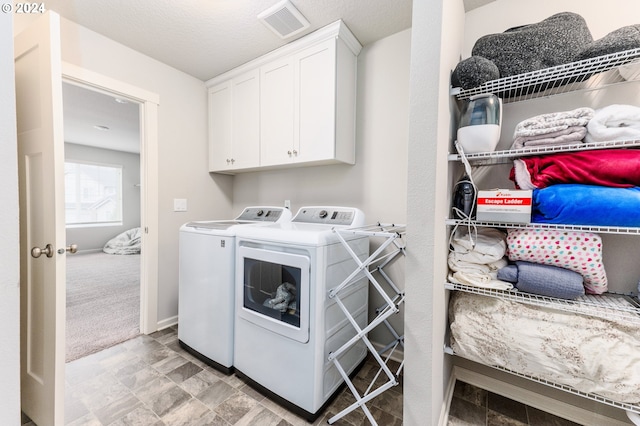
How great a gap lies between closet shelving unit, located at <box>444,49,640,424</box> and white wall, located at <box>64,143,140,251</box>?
23.1 ft

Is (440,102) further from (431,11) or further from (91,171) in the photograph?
(91,171)

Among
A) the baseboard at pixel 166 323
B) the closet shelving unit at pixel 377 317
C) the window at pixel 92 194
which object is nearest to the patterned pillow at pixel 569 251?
the closet shelving unit at pixel 377 317

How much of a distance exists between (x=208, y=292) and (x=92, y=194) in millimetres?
5966

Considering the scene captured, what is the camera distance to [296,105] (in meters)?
2.05

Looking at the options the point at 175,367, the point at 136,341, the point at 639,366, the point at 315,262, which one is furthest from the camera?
the point at 136,341

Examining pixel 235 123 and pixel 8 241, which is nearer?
pixel 8 241

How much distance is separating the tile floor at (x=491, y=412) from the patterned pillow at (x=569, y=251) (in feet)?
2.62

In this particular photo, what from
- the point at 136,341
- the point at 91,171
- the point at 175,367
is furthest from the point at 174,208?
the point at 91,171

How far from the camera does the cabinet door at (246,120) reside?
2318 mm

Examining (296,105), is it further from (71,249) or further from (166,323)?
(166,323)

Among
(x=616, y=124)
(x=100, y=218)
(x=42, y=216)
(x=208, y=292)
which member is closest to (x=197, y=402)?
(x=208, y=292)

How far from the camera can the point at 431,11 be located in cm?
105

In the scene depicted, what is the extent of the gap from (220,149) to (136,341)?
1866mm

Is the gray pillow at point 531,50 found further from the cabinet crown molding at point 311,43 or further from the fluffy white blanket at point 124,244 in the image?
the fluffy white blanket at point 124,244
